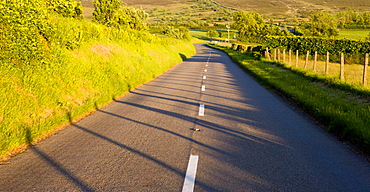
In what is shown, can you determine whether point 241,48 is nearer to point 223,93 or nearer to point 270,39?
point 270,39

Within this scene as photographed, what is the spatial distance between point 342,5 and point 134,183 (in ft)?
634

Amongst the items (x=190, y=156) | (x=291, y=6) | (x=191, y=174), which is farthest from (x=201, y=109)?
(x=291, y=6)

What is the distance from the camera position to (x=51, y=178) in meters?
4.07

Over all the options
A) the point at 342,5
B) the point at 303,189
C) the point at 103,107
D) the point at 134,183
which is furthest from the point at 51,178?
the point at 342,5

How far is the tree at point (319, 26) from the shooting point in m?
93.8

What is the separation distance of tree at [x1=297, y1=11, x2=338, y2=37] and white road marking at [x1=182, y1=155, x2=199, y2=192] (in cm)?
9644

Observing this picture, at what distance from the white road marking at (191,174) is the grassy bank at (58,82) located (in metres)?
3.30

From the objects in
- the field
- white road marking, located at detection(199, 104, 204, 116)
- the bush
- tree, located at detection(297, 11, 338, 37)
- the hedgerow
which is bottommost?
white road marking, located at detection(199, 104, 204, 116)

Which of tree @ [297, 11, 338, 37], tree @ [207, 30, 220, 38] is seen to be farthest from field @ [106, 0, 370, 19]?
tree @ [297, 11, 338, 37]

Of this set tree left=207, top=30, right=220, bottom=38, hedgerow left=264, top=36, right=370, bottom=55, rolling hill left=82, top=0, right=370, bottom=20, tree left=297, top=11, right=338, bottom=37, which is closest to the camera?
hedgerow left=264, top=36, right=370, bottom=55

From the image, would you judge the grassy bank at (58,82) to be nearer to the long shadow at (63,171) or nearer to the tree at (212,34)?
the long shadow at (63,171)

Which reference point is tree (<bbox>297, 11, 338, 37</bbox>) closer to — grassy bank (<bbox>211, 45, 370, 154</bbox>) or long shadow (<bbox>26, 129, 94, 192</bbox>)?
grassy bank (<bbox>211, 45, 370, 154</bbox>)

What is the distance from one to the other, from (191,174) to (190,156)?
704 millimetres

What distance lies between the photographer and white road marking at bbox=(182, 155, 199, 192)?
3.67 metres
